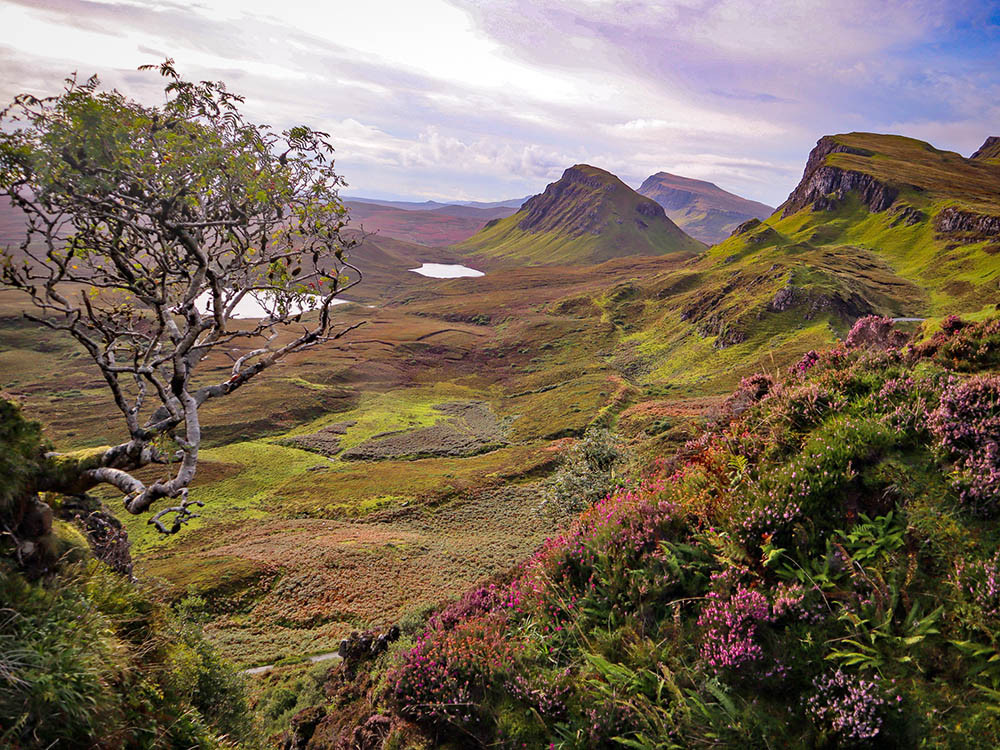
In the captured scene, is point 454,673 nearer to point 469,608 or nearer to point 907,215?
point 469,608

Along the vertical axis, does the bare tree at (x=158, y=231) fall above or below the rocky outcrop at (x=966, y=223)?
below

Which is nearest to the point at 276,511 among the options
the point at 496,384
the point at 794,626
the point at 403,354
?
the point at 794,626

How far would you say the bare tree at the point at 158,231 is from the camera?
7.15 meters

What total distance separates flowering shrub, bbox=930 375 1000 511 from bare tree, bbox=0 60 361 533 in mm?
9169

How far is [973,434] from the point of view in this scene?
5934mm

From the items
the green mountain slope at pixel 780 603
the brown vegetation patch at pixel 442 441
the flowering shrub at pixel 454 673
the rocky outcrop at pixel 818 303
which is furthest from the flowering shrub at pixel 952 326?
the rocky outcrop at pixel 818 303

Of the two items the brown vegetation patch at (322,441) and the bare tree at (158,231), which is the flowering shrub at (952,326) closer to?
the bare tree at (158,231)

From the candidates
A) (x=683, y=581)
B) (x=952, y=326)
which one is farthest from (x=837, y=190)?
(x=683, y=581)

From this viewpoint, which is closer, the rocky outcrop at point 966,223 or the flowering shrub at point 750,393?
the flowering shrub at point 750,393

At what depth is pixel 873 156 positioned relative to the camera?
176 metres

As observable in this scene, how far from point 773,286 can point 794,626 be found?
10076cm

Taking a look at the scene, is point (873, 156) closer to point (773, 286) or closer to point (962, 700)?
point (773, 286)

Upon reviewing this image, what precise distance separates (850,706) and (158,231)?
Result: 38.6 feet

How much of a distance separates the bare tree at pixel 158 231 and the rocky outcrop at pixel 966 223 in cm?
12718
